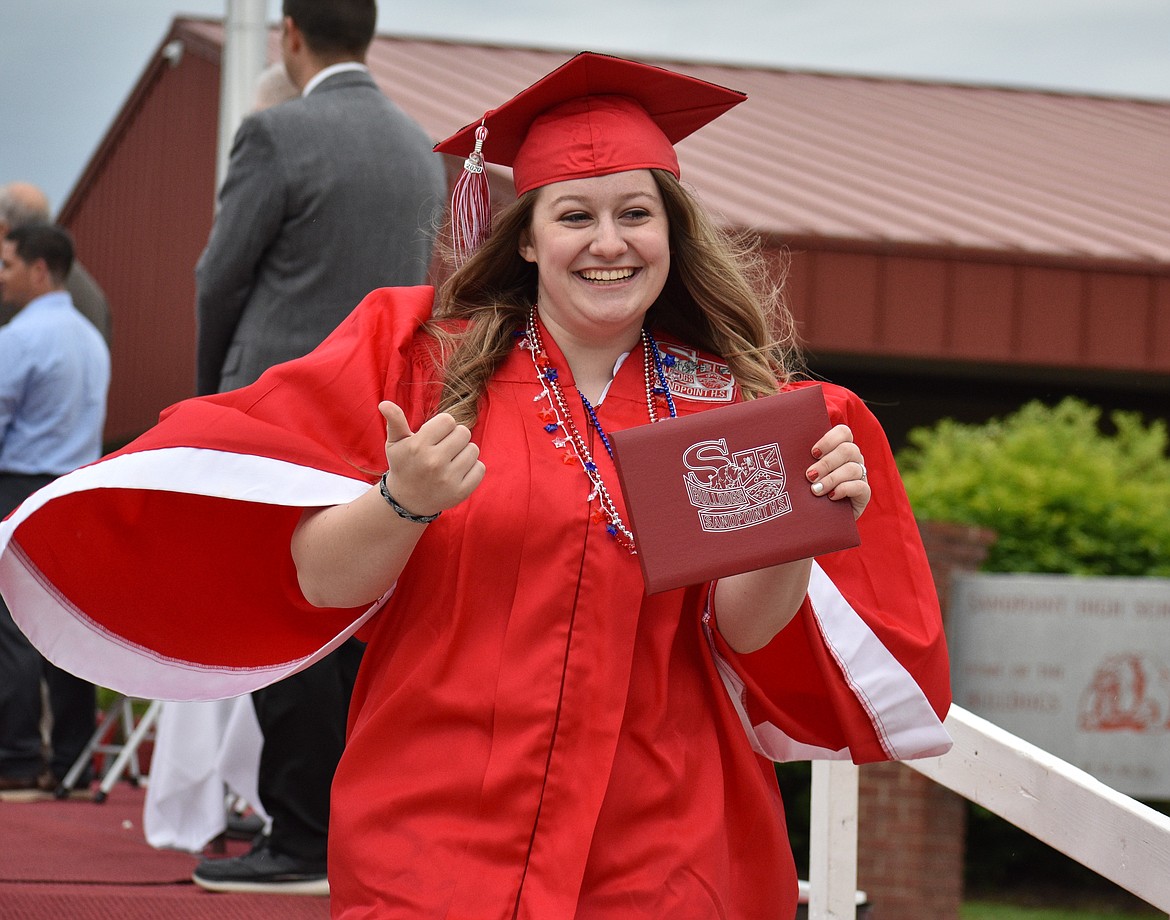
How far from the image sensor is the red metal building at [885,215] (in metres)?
9.04

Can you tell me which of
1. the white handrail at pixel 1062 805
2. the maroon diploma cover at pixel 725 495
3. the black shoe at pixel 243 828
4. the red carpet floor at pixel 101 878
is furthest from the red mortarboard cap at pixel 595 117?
the black shoe at pixel 243 828

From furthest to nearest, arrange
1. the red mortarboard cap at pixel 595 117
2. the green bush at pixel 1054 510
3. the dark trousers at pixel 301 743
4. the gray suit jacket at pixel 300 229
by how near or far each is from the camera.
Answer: the green bush at pixel 1054 510, the gray suit jacket at pixel 300 229, the dark trousers at pixel 301 743, the red mortarboard cap at pixel 595 117

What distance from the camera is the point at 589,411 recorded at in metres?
2.37

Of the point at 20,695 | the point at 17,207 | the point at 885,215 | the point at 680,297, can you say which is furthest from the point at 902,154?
the point at 680,297

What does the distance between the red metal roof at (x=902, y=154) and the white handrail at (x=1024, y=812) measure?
18.4ft

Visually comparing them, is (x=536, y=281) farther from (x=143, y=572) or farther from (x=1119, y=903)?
(x=1119, y=903)

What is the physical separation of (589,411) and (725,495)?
1.13ft

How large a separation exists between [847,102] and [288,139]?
33.6 ft

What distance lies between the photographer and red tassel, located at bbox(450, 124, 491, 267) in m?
2.54

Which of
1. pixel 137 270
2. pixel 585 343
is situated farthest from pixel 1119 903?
pixel 137 270

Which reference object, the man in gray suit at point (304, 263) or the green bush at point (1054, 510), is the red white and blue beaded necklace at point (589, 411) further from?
the green bush at point (1054, 510)

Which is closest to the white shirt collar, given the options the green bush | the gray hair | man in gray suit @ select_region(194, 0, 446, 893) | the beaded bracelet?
man in gray suit @ select_region(194, 0, 446, 893)

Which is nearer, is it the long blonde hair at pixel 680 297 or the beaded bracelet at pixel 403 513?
the beaded bracelet at pixel 403 513

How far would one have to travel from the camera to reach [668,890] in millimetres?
2197
